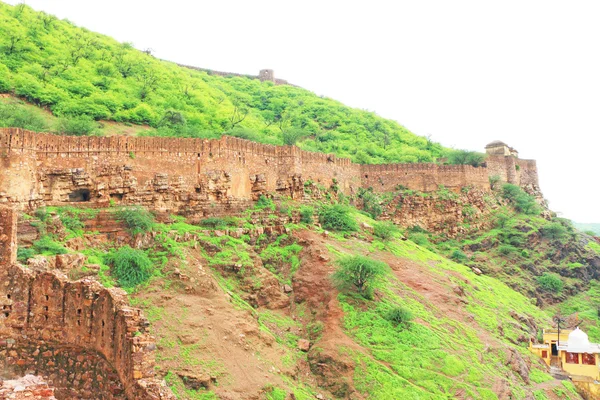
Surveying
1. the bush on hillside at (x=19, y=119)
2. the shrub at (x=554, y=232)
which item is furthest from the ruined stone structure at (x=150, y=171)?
the shrub at (x=554, y=232)

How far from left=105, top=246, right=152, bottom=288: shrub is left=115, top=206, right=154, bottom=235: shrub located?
2249 mm

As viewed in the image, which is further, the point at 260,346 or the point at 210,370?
the point at 260,346

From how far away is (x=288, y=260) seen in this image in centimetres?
2309

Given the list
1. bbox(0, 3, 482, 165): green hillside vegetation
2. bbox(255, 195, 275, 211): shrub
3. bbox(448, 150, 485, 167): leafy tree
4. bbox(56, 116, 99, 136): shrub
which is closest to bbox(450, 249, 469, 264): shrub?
bbox(448, 150, 485, 167): leafy tree

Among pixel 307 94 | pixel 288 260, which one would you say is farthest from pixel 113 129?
pixel 307 94

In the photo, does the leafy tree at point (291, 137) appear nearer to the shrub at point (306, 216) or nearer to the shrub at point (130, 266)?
the shrub at point (306, 216)

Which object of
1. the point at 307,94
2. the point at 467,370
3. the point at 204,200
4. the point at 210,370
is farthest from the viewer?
the point at 307,94

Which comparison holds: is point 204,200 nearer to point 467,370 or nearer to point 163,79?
point 467,370

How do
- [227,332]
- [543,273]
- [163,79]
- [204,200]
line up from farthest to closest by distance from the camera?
[163,79] < [543,273] < [204,200] < [227,332]

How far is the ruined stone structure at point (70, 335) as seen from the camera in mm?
11094

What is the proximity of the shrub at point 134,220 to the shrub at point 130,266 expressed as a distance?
Result: 2.25m

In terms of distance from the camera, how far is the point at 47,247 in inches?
714

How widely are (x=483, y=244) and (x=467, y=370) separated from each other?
20021 mm

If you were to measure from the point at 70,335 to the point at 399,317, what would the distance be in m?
12.3
